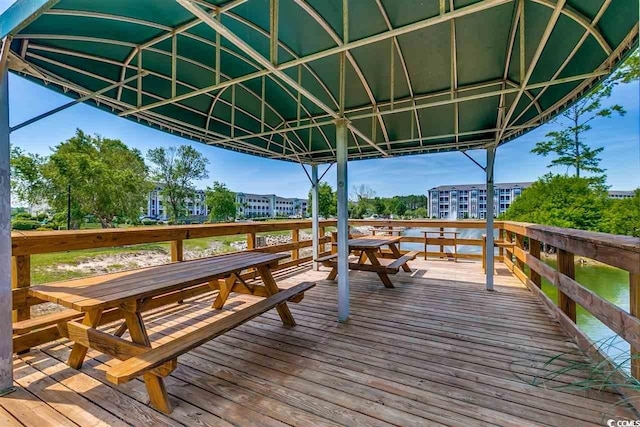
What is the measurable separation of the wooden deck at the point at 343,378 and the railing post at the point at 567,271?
239 millimetres

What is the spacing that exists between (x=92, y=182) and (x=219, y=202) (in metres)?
14.2

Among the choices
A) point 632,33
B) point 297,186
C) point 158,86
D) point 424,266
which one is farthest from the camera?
point 297,186

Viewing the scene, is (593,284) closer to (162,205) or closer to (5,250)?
(5,250)

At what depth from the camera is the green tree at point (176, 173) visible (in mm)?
29969

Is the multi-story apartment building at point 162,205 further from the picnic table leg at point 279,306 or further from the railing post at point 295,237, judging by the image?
the picnic table leg at point 279,306

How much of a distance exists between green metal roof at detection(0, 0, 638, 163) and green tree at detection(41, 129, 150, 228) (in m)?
23.6

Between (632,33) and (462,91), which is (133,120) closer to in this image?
(462,91)

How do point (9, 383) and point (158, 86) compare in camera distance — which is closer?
point (9, 383)

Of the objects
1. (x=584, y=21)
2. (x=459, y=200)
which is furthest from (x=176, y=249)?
(x=459, y=200)

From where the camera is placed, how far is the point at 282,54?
8.32ft

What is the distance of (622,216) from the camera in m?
12.6

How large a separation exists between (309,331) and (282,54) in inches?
107

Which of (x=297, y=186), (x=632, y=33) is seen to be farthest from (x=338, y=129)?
(x=297, y=186)

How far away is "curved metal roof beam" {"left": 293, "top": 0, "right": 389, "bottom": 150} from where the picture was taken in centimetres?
203
